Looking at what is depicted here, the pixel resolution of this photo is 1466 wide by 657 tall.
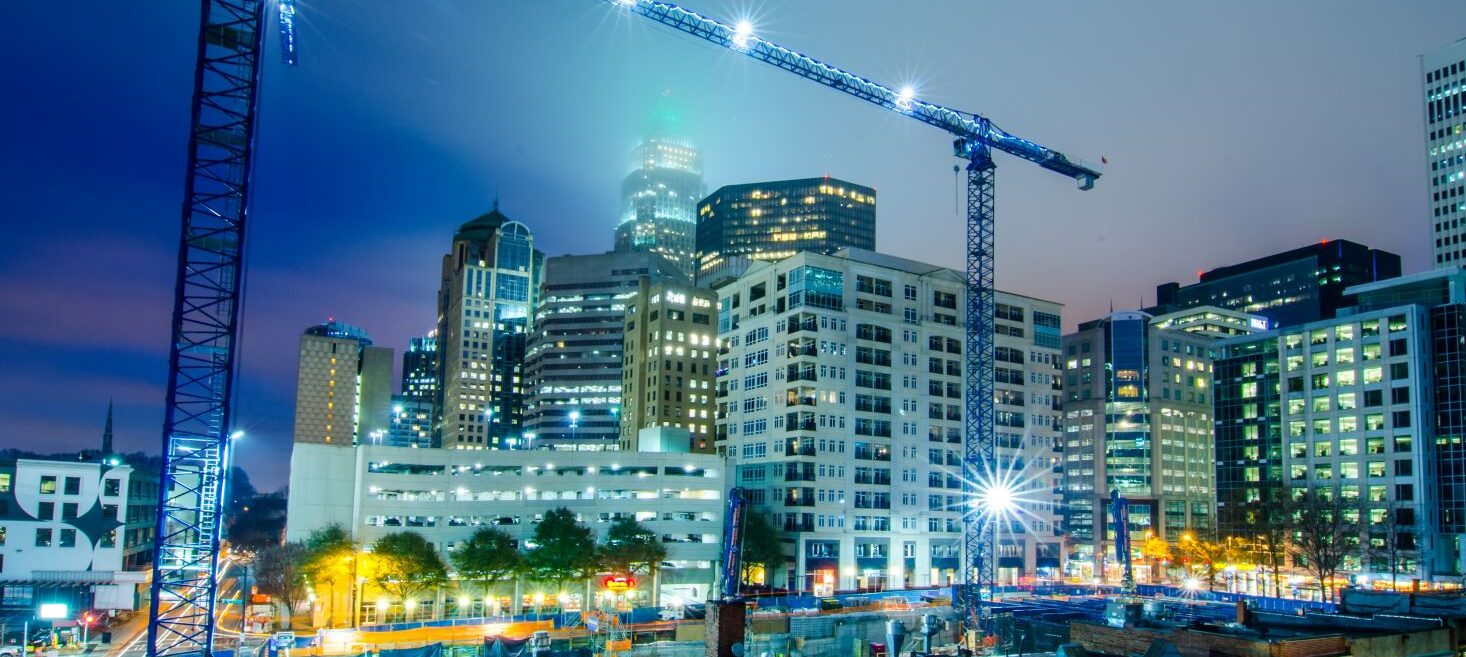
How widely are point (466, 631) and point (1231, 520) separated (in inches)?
4269

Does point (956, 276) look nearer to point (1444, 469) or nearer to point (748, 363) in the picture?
point (748, 363)

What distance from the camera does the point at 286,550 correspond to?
3472 inches

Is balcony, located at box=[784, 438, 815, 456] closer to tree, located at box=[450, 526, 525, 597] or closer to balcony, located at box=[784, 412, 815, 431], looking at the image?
balcony, located at box=[784, 412, 815, 431]

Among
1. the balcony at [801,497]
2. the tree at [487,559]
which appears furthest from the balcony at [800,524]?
the tree at [487,559]

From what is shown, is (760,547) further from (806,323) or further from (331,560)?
(331,560)

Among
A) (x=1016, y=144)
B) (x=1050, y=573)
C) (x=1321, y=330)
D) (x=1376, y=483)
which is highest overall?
(x=1016, y=144)

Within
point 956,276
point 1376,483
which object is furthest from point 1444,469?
point 956,276

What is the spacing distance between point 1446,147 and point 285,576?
599 feet

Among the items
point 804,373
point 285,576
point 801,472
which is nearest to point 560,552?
point 285,576

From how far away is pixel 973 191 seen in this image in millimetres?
112688

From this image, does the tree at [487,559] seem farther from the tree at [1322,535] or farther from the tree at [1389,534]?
the tree at [1389,534]

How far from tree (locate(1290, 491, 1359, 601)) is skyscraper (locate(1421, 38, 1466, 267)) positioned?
76118 millimetres

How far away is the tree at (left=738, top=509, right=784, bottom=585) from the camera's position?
107 meters

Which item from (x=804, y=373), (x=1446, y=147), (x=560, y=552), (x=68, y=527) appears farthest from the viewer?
(x=1446, y=147)
